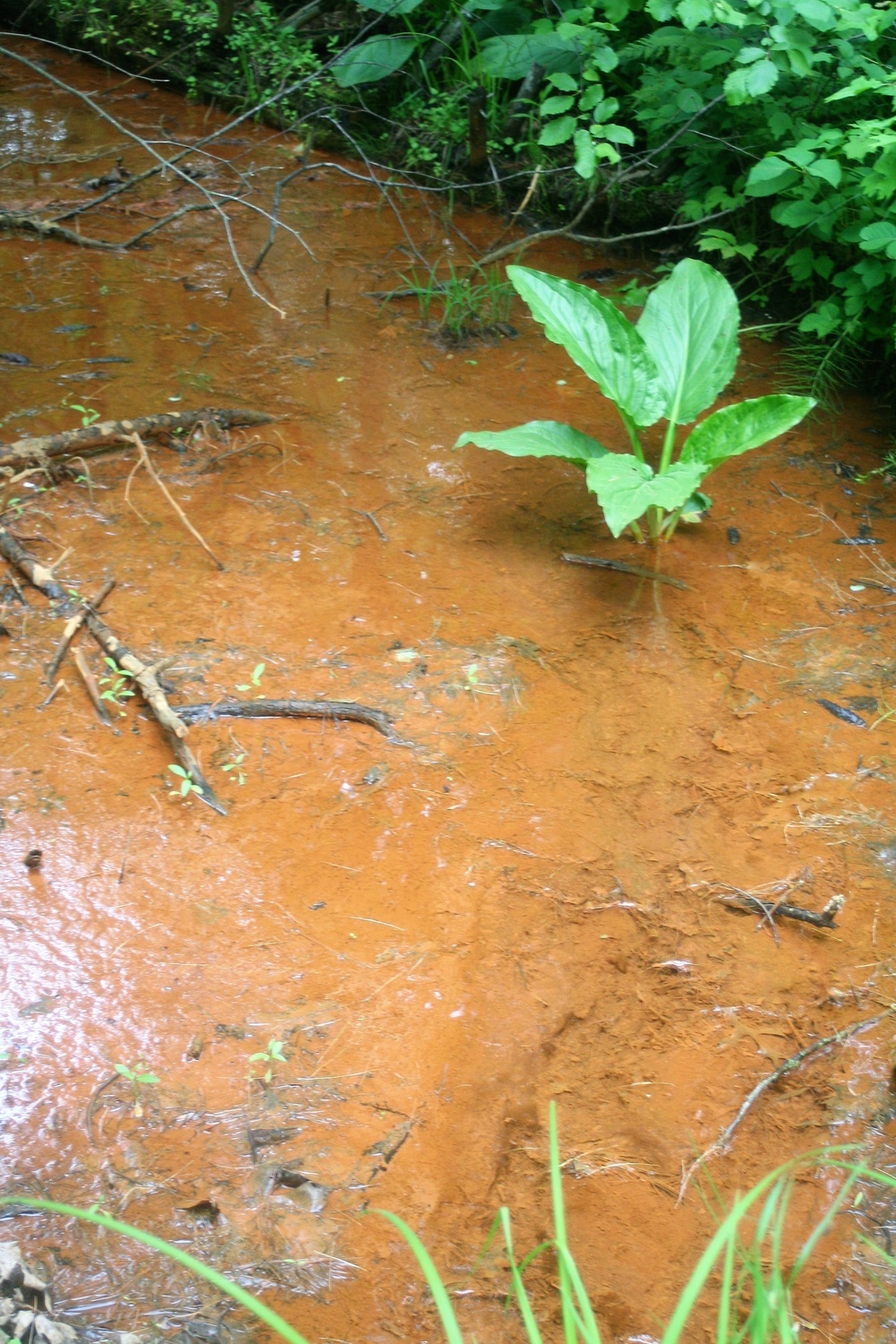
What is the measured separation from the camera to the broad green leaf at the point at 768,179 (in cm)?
403

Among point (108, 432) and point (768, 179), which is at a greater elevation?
point (768, 179)

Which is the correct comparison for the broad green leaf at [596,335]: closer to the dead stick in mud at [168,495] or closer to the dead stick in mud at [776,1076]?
the dead stick in mud at [168,495]

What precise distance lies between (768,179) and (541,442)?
170cm

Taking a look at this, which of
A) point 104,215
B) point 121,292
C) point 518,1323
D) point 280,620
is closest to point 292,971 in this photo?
point 518,1323

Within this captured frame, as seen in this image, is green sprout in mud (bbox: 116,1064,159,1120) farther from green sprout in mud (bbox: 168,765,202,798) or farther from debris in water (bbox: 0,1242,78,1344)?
green sprout in mud (bbox: 168,765,202,798)

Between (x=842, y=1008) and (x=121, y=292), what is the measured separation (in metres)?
4.04

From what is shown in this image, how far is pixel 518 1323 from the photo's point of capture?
181 centimetres

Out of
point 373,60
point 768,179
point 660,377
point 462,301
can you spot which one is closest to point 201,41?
point 373,60

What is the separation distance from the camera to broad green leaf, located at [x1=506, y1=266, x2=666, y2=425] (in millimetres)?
3559

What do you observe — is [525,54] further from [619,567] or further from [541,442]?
[619,567]

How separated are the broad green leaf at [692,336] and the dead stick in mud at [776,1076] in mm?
2113

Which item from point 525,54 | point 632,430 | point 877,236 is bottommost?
point 632,430

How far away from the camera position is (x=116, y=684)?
113 inches

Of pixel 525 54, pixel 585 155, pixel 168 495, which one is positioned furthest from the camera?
pixel 525 54
